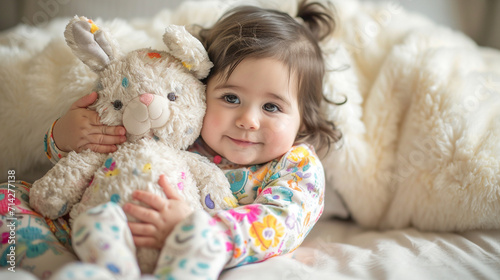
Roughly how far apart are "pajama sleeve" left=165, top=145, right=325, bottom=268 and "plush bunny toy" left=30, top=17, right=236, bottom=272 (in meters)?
0.08

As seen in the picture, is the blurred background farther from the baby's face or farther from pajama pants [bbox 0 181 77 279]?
pajama pants [bbox 0 181 77 279]

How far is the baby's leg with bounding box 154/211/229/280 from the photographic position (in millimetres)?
621

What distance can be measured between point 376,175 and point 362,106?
0.22m

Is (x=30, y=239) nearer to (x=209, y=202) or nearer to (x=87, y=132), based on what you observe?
(x=87, y=132)

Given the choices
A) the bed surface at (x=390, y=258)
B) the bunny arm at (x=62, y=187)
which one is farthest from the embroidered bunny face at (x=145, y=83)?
the bed surface at (x=390, y=258)

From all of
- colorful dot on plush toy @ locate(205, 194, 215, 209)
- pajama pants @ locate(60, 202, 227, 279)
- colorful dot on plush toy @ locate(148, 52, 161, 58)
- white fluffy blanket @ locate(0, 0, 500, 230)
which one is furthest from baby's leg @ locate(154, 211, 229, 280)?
white fluffy blanket @ locate(0, 0, 500, 230)

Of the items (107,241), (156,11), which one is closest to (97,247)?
(107,241)

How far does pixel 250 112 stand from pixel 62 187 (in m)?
0.42

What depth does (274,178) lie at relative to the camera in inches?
35.3

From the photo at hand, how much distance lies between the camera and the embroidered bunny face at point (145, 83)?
30.2 inches

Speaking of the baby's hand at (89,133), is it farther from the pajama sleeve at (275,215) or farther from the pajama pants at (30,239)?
the pajama sleeve at (275,215)

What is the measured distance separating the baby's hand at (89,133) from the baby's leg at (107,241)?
0.18 meters

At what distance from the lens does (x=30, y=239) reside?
0.72 m

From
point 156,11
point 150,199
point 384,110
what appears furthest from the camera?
point 156,11
